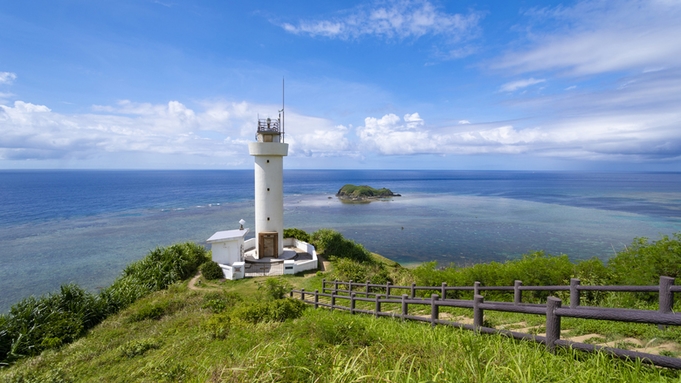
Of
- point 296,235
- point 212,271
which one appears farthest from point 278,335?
point 296,235

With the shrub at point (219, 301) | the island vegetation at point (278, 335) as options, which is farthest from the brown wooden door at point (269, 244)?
the shrub at point (219, 301)

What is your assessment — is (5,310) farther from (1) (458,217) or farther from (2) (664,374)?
(1) (458,217)

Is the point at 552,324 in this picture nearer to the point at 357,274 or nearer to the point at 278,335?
the point at 278,335

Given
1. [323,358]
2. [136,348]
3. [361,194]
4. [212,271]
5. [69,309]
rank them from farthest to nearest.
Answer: [361,194]
[212,271]
[69,309]
[136,348]
[323,358]

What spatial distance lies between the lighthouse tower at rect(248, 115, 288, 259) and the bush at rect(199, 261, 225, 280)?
2.88 metres

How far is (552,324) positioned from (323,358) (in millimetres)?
2752

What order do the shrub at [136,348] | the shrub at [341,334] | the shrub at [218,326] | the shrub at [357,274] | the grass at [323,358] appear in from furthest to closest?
the shrub at [357,274], the shrub at [218,326], the shrub at [136,348], the shrub at [341,334], the grass at [323,358]

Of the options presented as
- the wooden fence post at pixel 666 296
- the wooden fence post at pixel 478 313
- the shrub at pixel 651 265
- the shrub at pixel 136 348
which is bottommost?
the shrub at pixel 136 348

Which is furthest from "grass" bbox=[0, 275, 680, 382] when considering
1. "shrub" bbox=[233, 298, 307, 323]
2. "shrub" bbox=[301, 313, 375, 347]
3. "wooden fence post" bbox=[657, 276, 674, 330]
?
"wooden fence post" bbox=[657, 276, 674, 330]

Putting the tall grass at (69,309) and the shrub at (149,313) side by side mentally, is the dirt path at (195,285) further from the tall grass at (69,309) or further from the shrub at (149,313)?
the shrub at (149,313)

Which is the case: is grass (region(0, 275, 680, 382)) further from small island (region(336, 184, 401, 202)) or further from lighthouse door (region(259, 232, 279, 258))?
small island (region(336, 184, 401, 202))

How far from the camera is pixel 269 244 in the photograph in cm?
1930

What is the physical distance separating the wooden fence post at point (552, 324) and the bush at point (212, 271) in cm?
1578

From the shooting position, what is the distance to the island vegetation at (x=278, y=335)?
3.40 metres
